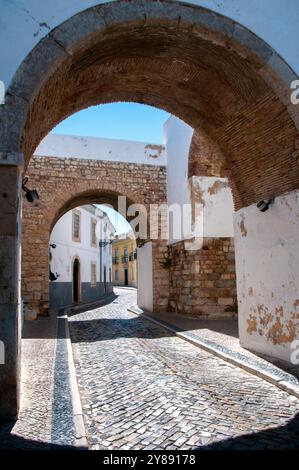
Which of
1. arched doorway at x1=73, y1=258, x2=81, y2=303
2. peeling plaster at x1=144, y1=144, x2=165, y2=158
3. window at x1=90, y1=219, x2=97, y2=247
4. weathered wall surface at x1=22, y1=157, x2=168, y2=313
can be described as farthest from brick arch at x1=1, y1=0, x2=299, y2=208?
window at x1=90, y1=219, x2=97, y2=247

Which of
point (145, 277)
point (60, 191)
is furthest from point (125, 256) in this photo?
point (60, 191)

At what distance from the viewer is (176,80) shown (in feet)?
16.7

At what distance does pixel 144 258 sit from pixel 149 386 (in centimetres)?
902

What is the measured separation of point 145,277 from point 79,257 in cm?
870

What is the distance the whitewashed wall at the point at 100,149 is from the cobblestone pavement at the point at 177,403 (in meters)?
7.63

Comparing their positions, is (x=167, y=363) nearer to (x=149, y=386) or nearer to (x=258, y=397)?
(x=149, y=386)

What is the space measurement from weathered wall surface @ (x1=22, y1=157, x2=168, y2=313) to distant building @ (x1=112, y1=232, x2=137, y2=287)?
2792cm

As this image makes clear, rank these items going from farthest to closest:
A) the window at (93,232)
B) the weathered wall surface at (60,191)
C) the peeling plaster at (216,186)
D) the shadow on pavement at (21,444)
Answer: the window at (93,232) → the weathered wall surface at (60,191) → the peeling plaster at (216,186) → the shadow on pavement at (21,444)

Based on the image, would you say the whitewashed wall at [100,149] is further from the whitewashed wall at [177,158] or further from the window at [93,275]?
the window at [93,275]

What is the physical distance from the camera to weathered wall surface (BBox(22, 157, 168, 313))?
1147cm

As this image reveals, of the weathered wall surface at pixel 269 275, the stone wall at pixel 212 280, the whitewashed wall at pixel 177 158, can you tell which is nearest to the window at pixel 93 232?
the whitewashed wall at pixel 177 158

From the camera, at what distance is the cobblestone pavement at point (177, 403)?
9.56 feet

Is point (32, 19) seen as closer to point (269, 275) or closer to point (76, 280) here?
point (269, 275)
